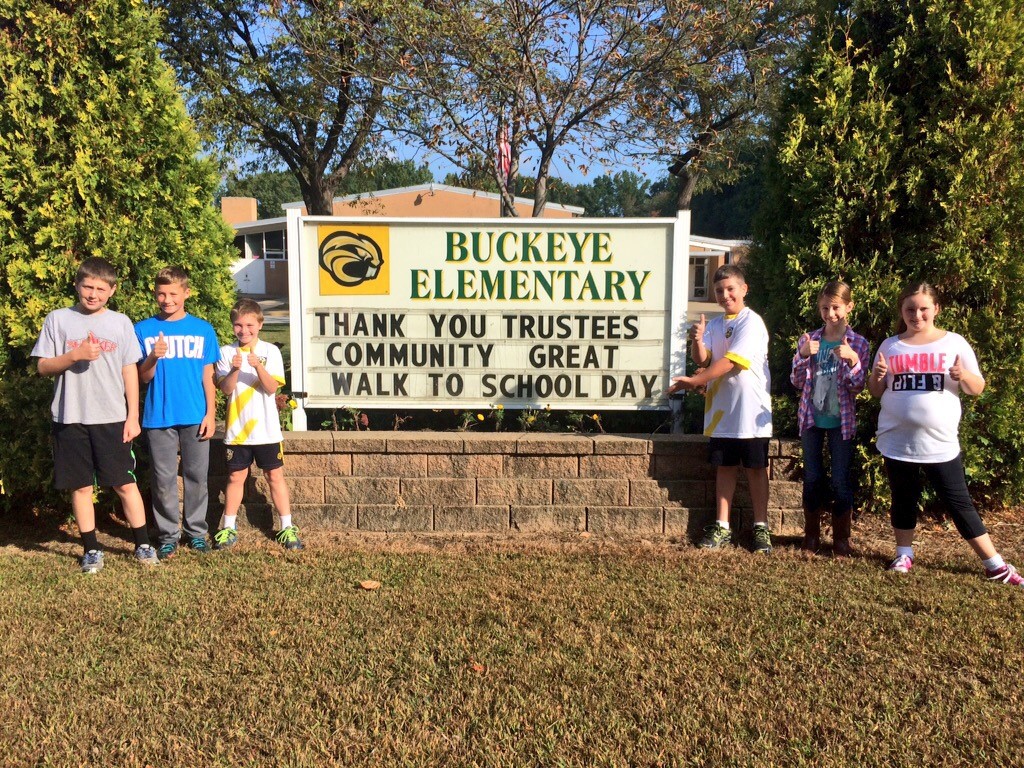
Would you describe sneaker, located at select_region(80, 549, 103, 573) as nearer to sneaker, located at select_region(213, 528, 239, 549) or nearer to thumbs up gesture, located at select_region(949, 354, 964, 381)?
sneaker, located at select_region(213, 528, 239, 549)

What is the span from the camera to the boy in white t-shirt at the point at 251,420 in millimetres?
4609

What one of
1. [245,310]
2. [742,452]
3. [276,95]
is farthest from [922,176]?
[276,95]

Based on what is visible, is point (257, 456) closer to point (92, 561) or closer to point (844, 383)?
point (92, 561)

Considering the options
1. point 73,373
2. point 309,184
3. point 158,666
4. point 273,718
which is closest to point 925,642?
point 273,718

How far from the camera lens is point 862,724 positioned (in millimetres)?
2809

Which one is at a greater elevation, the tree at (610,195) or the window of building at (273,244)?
the tree at (610,195)

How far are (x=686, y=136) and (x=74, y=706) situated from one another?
1000 centimetres

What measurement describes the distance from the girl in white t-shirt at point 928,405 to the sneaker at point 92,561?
167 inches

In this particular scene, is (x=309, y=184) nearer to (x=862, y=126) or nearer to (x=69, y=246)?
(x=69, y=246)

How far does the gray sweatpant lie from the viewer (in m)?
4.61

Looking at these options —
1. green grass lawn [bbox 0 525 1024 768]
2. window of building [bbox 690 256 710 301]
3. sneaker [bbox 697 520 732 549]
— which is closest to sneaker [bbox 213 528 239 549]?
green grass lawn [bbox 0 525 1024 768]

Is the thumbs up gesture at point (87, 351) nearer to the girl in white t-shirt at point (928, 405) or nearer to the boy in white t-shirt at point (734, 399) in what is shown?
the boy in white t-shirt at point (734, 399)

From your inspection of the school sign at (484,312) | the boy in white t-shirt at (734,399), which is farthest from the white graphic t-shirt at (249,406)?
the boy in white t-shirt at (734,399)

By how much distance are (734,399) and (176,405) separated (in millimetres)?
3164
